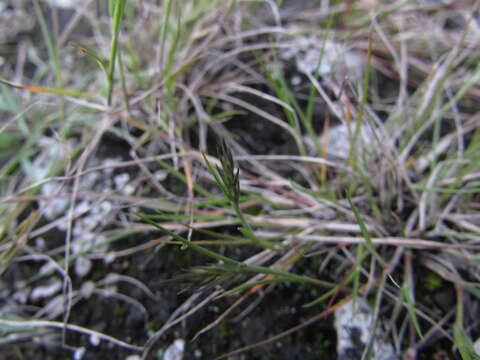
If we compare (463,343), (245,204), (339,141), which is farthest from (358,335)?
(339,141)

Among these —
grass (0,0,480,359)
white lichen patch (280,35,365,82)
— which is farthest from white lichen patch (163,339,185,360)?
white lichen patch (280,35,365,82)

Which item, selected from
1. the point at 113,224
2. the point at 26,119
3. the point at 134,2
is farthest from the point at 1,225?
the point at 134,2

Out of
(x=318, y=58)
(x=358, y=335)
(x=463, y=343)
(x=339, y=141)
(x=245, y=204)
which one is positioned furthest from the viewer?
(x=318, y=58)

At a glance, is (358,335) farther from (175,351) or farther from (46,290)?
(46,290)

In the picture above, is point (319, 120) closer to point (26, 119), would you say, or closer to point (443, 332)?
point (443, 332)

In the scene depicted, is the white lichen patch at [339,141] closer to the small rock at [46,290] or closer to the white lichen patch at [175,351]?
the white lichen patch at [175,351]

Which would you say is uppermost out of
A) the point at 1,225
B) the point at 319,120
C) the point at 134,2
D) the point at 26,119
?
the point at 134,2

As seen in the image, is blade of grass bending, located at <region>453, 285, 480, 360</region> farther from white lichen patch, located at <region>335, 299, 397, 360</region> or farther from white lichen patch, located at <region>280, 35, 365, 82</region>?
white lichen patch, located at <region>280, 35, 365, 82</region>
